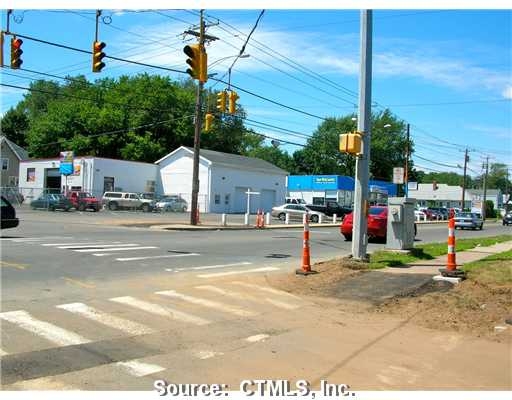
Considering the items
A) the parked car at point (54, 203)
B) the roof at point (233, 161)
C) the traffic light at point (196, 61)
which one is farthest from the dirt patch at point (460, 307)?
the roof at point (233, 161)

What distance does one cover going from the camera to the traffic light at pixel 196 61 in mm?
17484

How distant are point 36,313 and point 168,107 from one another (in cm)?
6008

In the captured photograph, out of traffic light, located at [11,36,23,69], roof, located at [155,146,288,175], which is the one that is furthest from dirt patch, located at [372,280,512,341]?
roof, located at [155,146,288,175]

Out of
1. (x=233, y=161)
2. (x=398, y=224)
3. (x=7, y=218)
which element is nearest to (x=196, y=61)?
(x=398, y=224)

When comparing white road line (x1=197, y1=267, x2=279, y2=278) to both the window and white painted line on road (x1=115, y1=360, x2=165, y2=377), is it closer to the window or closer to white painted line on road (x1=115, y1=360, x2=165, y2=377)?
white painted line on road (x1=115, y1=360, x2=165, y2=377)

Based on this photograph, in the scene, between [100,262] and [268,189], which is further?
[268,189]

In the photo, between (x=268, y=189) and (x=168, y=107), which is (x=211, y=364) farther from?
(x=168, y=107)

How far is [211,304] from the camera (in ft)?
29.0

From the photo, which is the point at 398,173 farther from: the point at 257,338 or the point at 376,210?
the point at 257,338

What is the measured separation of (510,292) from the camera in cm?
966

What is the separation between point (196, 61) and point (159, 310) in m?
11.0

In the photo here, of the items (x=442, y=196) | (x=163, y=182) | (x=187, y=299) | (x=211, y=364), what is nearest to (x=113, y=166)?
(x=163, y=182)

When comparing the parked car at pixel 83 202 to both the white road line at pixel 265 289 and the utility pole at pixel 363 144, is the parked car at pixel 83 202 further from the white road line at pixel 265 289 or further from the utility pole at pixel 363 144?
the white road line at pixel 265 289

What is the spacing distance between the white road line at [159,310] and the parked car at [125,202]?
41330 millimetres
